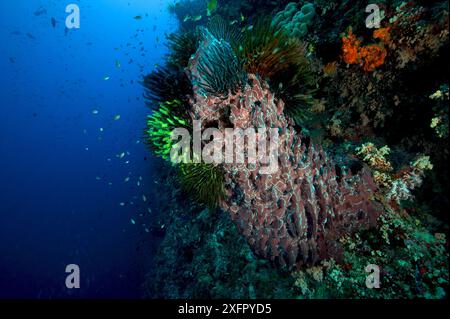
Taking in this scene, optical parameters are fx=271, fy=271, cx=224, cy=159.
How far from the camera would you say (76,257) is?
21.8m

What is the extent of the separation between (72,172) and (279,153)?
39.0 meters

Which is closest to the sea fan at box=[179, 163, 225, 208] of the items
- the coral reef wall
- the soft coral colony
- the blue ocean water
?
the soft coral colony

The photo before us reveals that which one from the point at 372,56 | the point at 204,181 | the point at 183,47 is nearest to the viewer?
the point at 204,181

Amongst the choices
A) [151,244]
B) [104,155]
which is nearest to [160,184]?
[151,244]

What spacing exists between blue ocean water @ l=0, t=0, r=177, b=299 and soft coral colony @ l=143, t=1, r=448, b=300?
100 inches

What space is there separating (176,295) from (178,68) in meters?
5.62

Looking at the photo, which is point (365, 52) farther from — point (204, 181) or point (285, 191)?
point (204, 181)

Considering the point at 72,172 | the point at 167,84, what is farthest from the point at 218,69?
the point at 72,172

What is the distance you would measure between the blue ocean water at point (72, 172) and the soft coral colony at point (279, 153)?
8.37ft

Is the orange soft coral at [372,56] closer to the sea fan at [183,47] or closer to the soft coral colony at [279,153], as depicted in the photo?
the soft coral colony at [279,153]

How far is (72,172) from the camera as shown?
36312 millimetres

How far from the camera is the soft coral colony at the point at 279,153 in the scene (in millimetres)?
3463

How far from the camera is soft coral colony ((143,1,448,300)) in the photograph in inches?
136
